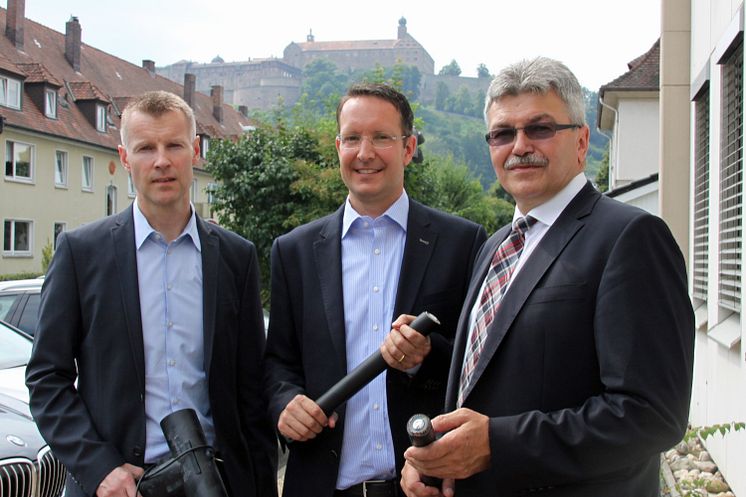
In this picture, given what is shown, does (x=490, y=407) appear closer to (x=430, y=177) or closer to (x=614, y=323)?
(x=614, y=323)

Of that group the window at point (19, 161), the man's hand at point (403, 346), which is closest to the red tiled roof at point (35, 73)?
the window at point (19, 161)

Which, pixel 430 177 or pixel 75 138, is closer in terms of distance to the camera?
pixel 430 177

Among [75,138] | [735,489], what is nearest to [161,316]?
[735,489]

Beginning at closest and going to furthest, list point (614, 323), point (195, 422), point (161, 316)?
point (614, 323) → point (195, 422) → point (161, 316)

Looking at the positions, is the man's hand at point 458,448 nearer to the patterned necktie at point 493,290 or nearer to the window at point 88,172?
the patterned necktie at point 493,290

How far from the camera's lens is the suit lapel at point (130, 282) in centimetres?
287

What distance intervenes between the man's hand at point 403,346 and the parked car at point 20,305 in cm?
683

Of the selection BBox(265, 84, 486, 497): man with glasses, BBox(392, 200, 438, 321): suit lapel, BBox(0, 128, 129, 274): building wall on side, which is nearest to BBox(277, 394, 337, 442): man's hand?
BBox(265, 84, 486, 497): man with glasses

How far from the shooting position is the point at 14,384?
5168 millimetres

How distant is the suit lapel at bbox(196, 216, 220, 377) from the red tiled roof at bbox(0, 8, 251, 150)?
31.1 metres

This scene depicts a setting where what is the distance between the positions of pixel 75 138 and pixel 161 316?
3534cm

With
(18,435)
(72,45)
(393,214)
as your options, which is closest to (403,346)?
(393,214)

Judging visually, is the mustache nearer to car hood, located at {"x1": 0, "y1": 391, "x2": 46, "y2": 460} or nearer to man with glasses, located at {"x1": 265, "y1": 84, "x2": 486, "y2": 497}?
man with glasses, located at {"x1": 265, "y1": 84, "x2": 486, "y2": 497}

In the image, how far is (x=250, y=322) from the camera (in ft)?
10.7
